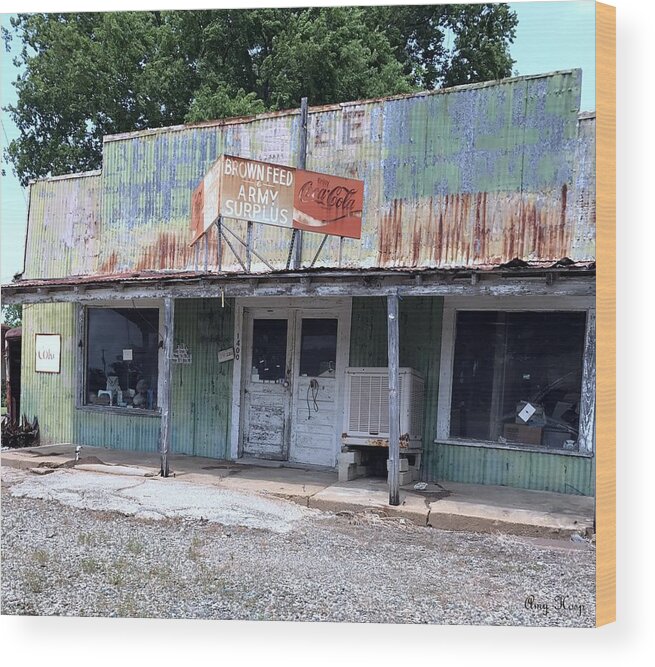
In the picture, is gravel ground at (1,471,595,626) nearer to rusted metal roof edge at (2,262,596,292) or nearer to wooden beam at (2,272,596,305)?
wooden beam at (2,272,596,305)

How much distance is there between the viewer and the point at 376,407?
7.33 m

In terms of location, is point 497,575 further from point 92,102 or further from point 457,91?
point 92,102

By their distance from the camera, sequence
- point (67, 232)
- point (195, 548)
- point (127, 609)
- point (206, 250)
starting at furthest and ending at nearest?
point (67, 232) → point (206, 250) → point (195, 548) → point (127, 609)

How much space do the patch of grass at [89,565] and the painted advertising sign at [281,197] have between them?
11.6 feet

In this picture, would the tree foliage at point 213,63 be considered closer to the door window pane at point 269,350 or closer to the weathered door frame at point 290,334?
the weathered door frame at point 290,334

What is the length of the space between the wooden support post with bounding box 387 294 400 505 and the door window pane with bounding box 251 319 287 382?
91.4 inches

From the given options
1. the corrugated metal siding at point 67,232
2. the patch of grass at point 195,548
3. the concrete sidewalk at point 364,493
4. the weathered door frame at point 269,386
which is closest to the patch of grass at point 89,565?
the patch of grass at point 195,548

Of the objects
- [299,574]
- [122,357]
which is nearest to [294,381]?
[122,357]

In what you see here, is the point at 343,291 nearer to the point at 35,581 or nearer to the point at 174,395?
the point at 174,395

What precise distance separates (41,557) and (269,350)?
3.82 meters

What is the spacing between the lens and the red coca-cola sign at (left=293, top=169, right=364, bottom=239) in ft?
24.3

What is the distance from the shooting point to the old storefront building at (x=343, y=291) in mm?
6879

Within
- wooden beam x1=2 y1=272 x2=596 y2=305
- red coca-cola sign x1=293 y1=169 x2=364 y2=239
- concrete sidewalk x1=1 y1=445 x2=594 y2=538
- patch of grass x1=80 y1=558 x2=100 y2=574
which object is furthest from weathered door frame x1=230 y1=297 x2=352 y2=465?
patch of grass x1=80 y1=558 x2=100 y2=574

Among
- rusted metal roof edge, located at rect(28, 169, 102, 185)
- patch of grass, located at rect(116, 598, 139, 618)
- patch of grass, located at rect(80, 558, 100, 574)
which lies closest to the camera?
patch of grass, located at rect(116, 598, 139, 618)
